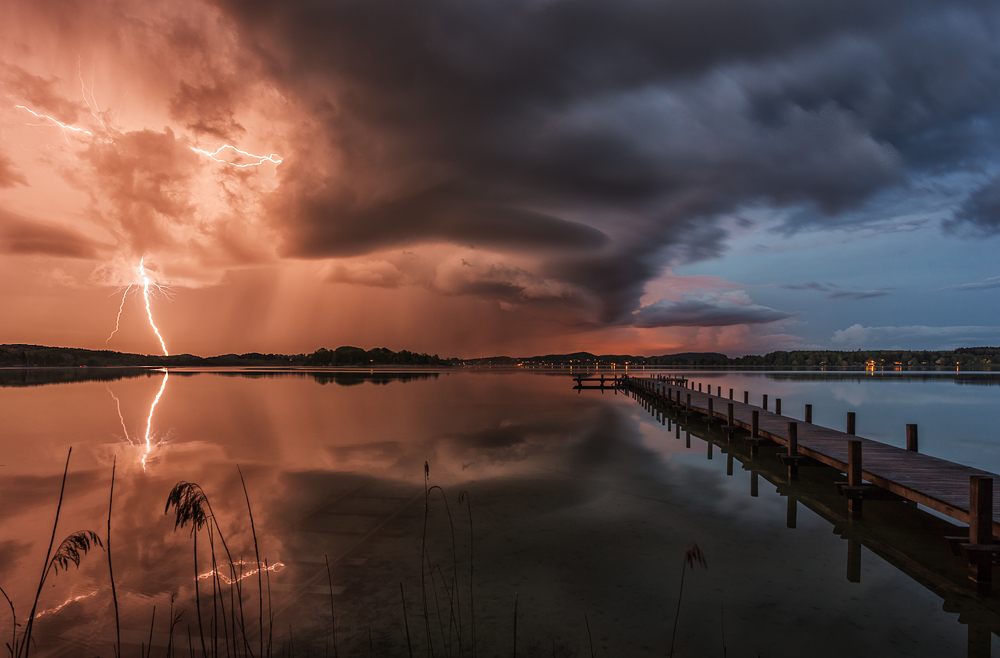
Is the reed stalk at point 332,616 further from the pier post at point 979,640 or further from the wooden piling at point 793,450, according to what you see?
the wooden piling at point 793,450

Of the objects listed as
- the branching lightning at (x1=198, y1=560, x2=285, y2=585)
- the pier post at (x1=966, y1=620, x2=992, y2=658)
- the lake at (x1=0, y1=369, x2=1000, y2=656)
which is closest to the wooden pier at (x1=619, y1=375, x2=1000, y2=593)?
the lake at (x1=0, y1=369, x2=1000, y2=656)

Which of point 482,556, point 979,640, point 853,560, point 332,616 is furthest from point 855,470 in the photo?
point 332,616

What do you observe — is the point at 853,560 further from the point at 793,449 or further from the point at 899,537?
the point at 793,449

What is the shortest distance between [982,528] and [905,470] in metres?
4.89

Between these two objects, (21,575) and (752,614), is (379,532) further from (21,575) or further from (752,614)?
(752,614)

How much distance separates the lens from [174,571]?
9.65m

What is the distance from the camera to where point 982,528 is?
8922mm

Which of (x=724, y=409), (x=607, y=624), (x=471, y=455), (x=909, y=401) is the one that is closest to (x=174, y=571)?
(x=607, y=624)

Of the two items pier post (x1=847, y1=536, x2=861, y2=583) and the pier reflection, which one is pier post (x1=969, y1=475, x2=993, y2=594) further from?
pier post (x1=847, y1=536, x2=861, y2=583)

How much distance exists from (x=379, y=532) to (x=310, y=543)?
153 centimetres

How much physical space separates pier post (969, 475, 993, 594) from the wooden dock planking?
30 cm

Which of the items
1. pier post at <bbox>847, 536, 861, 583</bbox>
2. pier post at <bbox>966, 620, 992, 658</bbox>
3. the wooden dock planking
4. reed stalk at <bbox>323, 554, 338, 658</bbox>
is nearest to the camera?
reed stalk at <bbox>323, 554, 338, 658</bbox>

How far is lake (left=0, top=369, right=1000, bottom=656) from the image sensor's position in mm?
7512

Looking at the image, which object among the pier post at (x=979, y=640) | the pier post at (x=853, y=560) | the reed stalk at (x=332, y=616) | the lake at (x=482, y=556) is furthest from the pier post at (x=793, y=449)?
the reed stalk at (x=332, y=616)
